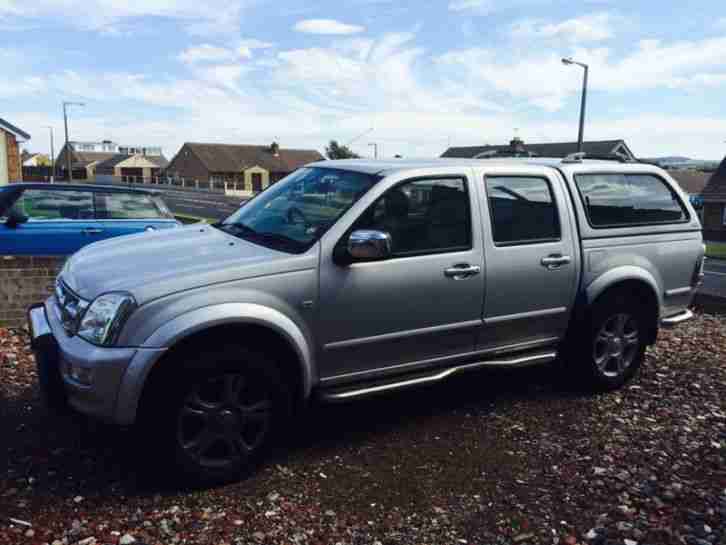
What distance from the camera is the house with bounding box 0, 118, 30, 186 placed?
2633 centimetres

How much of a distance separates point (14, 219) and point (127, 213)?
4.39 feet

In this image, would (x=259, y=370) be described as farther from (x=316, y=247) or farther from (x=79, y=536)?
(x=79, y=536)

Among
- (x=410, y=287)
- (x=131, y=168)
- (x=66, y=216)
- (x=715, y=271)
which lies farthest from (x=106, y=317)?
(x=131, y=168)

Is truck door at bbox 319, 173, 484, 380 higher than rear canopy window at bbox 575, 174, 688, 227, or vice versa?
rear canopy window at bbox 575, 174, 688, 227

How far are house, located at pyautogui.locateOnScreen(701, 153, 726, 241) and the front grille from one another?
156ft

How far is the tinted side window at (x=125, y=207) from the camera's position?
828 cm

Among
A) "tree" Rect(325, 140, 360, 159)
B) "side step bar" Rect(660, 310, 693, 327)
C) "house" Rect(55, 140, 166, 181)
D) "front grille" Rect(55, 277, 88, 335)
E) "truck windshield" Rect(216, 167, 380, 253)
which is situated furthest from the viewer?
"house" Rect(55, 140, 166, 181)

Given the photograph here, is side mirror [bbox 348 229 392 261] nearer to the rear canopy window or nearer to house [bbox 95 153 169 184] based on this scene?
the rear canopy window

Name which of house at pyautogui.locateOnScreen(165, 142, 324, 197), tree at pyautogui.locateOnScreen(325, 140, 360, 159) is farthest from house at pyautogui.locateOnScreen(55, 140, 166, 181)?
tree at pyautogui.locateOnScreen(325, 140, 360, 159)

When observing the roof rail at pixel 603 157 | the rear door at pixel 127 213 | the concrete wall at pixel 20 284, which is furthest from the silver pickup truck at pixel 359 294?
the rear door at pixel 127 213

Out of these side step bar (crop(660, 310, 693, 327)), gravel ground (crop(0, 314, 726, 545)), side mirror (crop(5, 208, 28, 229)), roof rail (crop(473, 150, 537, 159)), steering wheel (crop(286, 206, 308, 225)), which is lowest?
gravel ground (crop(0, 314, 726, 545))

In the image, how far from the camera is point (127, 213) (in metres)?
8.44

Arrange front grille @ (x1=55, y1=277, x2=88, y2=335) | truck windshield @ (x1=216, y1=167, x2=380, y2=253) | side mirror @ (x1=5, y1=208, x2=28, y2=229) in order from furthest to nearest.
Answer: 1. side mirror @ (x1=5, y1=208, x2=28, y2=229)
2. truck windshield @ (x1=216, y1=167, x2=380, y2=253)
3. front grille @ (x1=55, y1=277, x2=88, y2=335)

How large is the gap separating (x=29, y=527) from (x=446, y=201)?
3.05 meters
